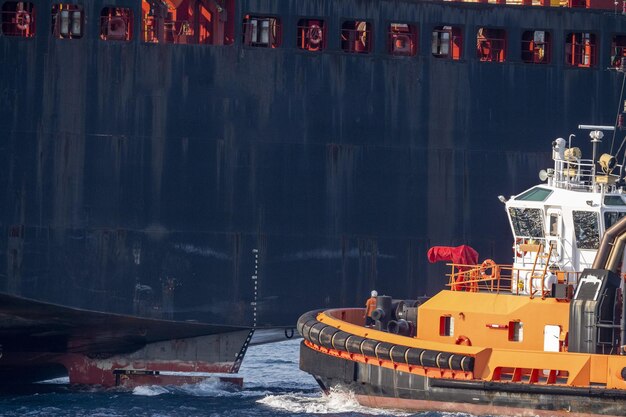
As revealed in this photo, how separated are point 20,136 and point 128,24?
2.31 m

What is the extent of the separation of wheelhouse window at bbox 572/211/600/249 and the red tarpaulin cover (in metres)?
1.67

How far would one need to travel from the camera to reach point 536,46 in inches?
860

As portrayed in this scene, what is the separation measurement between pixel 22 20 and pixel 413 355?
307 inches

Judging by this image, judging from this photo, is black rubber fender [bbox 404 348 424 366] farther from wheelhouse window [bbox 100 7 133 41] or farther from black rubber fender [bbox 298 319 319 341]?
wheelhouse window [bbox 100 7 133 41]

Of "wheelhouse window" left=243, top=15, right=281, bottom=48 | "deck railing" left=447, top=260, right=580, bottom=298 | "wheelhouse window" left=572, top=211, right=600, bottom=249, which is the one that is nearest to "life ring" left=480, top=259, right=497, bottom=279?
"deck railing" left=447, top=260, right=580, bottom=298

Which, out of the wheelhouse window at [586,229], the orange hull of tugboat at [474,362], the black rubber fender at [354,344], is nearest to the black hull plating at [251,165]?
the orange hull of tugboat at [474,362]

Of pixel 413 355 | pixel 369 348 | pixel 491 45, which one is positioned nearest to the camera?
pixel 413 355

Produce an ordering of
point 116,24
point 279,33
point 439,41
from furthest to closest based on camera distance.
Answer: point 439,41, point 279,33, point 116,24

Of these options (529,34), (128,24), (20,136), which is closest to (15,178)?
(20,136)

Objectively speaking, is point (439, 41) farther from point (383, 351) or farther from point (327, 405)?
point (327, 405)

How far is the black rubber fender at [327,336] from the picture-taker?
60.2ft

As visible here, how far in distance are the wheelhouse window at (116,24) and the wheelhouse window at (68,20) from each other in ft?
1.05

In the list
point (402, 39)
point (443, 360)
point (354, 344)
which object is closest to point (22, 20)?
point (402, 39)

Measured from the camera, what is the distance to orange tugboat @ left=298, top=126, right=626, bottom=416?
55.3ft
